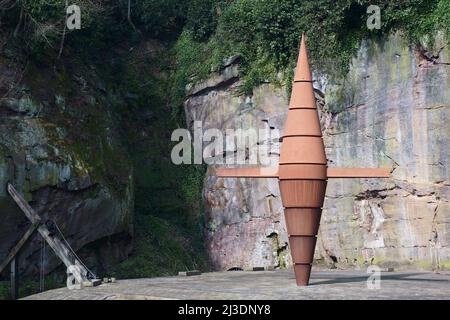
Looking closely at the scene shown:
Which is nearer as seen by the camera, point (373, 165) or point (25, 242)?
point (25, 242)

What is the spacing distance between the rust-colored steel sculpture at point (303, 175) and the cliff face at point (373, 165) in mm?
6851

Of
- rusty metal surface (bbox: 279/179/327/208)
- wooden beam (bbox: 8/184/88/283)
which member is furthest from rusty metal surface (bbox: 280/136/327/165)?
wooden beam (bbox: 8/184/88/283)

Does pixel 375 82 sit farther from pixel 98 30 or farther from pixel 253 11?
pixel 98 30

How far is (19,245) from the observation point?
22.0m

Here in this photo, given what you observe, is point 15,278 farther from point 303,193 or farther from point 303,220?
point 303,193

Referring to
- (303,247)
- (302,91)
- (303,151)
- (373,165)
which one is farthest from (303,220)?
(373,165)

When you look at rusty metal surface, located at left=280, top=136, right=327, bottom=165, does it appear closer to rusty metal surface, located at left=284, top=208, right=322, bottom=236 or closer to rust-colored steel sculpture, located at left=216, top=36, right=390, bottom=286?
rust-colored steel sculpture, located at left=216, top=36, right=390, bottom=286

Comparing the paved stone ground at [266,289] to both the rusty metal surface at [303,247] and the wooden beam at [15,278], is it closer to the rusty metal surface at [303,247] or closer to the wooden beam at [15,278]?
the rusty metal surface at [303,247]

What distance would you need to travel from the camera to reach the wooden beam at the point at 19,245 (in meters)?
21.9

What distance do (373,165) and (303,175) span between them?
861cm

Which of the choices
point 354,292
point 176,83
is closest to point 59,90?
point 176,83

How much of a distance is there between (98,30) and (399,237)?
515 inches

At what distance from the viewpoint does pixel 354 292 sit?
1614cm

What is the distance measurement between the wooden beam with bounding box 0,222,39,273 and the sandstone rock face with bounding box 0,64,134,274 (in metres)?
1.25
